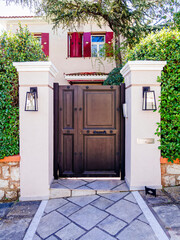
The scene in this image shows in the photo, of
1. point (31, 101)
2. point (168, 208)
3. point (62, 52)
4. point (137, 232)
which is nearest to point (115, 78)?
point (31, 101)

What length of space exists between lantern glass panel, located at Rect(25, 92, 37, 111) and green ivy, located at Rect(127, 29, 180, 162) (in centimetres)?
224

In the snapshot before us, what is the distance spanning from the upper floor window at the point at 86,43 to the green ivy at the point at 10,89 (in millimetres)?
6216

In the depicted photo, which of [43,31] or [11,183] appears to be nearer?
[11,183]

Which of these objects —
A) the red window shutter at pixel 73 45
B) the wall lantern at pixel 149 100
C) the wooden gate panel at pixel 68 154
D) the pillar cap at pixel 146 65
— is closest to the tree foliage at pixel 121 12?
the red window shutter at pixel 73 45

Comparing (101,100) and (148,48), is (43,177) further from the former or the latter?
(148,48)

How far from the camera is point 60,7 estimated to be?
712 centimetres

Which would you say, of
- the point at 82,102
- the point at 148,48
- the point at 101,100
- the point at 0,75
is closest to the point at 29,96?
the point at 0,75

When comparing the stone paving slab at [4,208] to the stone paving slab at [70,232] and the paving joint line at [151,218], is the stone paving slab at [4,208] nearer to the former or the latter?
the stone paving slab at [70,232]

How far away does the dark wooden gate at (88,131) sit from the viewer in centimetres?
352

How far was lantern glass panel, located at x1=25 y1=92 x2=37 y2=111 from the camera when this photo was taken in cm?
295

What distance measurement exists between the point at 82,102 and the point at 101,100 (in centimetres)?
40

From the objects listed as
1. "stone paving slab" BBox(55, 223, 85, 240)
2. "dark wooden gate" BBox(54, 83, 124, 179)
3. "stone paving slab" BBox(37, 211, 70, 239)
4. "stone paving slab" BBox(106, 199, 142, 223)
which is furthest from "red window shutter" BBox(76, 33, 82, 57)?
"stone paving slab" BBox(55, 223, 85, 240)

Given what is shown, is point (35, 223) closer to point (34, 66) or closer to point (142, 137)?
point (142, 137)

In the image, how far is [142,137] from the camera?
3.13 meters
